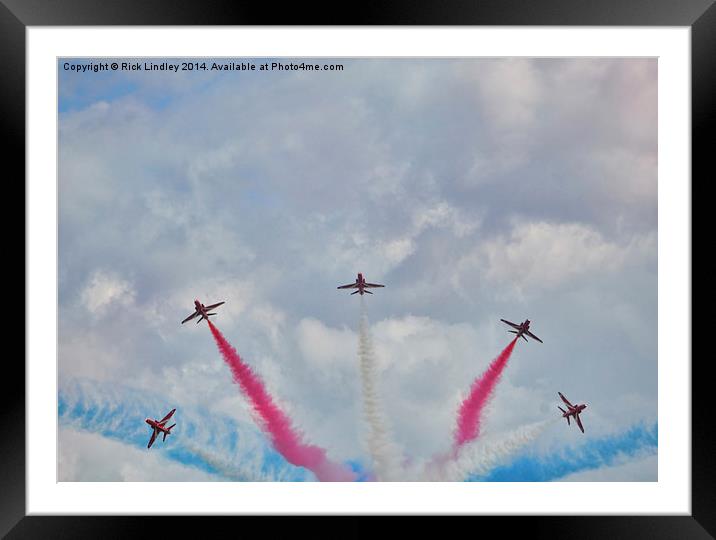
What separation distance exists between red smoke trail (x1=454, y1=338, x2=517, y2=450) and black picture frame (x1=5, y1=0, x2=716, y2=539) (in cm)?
417

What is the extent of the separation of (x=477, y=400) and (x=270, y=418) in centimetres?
569

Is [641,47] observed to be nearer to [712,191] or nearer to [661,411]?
[712,191]

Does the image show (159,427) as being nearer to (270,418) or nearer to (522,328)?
(270,418)

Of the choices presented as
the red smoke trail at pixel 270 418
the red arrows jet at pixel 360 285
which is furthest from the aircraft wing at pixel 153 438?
the red arrows jet at pixel 360 285

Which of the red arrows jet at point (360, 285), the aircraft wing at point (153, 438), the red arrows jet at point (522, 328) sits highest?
the red arrows jet at point (360, 285)

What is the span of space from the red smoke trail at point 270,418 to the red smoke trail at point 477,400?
3835 millimetres

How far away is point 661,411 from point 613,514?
8.30ft

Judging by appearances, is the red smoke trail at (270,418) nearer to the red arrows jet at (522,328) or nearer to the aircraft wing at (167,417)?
the aircraft wing at (167,417)

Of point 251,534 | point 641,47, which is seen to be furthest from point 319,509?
point 641,47

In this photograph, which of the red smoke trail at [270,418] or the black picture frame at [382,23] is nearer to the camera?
the black picture frame at [382,23]

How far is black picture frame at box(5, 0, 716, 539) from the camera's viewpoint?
30.9 ft

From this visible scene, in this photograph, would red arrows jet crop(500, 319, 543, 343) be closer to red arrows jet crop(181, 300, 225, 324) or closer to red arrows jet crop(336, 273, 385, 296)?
red arrows jet crop(336, 273, 385, 296)

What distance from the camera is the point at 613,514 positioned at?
33.2ft

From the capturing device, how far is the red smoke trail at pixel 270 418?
46.2ft
